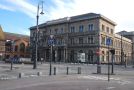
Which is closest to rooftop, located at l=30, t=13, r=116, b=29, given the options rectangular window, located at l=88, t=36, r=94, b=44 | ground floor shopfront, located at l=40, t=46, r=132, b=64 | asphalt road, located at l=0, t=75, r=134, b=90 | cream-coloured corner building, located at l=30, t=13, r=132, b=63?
cream-coloured corner building, located at l=30, t=13, r=132, b=63

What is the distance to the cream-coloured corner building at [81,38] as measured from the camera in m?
95.6

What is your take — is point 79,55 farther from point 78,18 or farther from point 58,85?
point 58,85

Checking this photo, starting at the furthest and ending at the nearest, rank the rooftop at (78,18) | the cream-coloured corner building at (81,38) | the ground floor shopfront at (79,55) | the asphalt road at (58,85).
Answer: the rooftop at (78,18)
the cream-coloured corner building at (81,38)
the ground floor shopfront at (79,55)
the asphalt road at (58,85)

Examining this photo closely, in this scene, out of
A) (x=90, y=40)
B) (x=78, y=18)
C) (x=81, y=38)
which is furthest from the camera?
(x=78, y=18)

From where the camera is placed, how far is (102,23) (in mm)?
98562

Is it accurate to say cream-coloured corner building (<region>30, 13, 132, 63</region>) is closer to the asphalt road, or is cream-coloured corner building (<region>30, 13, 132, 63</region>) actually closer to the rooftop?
the rooftop

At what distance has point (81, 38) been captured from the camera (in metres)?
101

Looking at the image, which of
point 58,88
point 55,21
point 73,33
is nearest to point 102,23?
point 73,33

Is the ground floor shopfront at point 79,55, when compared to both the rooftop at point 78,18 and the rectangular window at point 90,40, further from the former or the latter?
the rooftop at point 78,18

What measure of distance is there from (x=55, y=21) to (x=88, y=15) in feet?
55.5

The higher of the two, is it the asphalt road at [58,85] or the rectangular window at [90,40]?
the rectangular window at [90,40]

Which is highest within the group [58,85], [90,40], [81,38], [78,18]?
[78,18]

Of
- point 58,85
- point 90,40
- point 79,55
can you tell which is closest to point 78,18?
point 90,40

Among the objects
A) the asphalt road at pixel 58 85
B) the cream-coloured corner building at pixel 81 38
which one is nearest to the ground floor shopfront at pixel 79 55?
the cream-coloured corner building at pixel 81 38
